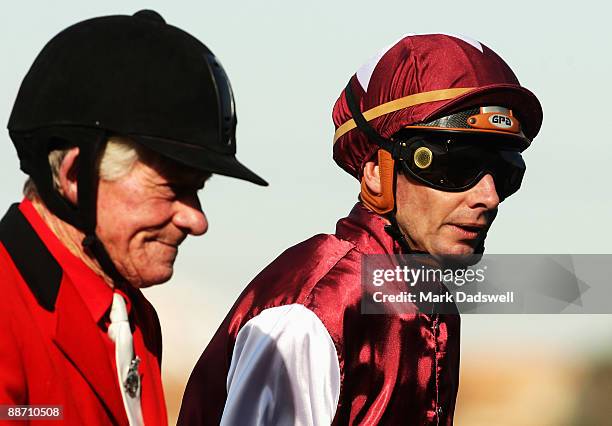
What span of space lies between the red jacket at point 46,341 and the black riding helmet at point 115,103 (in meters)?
0.12

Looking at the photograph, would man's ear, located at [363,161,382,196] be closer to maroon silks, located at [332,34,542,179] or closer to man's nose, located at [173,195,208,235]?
maroon silks, located at [332,34,542,179]

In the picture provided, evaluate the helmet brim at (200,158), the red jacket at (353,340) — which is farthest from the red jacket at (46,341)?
the red jacket at (353,340)

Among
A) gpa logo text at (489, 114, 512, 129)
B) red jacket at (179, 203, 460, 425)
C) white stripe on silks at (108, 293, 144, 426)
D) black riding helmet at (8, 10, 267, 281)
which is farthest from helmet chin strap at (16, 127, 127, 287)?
gpa logo text at (489, 114, 512, 129)

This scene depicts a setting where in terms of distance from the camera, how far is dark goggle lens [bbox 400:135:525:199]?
198 inches

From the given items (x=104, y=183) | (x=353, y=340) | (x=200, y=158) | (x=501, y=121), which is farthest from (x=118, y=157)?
(x=501, y=121)

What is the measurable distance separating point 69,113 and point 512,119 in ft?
7.96

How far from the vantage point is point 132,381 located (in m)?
3.27

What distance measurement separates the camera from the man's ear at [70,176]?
3.17m

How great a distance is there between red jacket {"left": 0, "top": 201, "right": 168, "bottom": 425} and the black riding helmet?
4.6 inches

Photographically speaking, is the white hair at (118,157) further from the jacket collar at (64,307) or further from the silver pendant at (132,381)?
the silver pendant at (132,381)

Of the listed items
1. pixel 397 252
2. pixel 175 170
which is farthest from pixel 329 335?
pixel 175 170

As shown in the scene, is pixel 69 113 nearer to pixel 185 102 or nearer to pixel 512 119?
pixel 185 102

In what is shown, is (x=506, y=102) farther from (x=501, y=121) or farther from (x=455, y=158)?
(x=455, y=158)

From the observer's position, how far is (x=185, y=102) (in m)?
3.21
